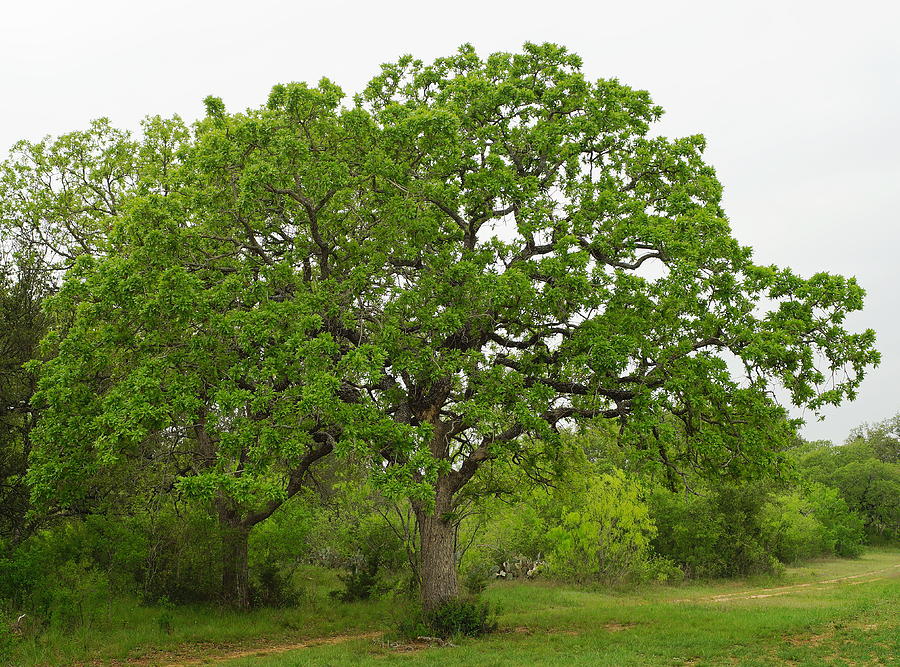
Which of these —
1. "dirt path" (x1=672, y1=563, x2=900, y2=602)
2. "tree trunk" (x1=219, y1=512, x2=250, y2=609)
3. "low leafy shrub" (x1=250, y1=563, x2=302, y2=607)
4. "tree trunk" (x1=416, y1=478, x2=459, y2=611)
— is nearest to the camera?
"tree trunk" (x1=416, y1=478, x2=459, y2=611)

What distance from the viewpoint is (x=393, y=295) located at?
46.6 ft

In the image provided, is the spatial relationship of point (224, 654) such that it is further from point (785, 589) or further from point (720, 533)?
point (720, 533)

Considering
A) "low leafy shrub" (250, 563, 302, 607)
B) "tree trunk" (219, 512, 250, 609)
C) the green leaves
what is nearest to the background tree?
the green leaves

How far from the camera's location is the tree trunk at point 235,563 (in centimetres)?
1819

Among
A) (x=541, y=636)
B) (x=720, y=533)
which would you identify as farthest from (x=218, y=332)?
(x=720, y=533)

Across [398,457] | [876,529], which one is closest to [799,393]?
[398,457]

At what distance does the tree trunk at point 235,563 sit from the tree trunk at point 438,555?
18.5 feet

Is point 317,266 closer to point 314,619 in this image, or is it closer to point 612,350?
point 612,350

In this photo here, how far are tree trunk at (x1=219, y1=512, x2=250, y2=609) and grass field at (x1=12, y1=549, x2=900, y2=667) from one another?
2.64 feet

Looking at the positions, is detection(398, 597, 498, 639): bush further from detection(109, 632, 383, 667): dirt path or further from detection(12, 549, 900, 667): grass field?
detection(109, 632, 383, 667): dirt path

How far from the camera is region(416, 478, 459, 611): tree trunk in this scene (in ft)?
49.3

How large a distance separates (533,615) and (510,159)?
11950 millimetres

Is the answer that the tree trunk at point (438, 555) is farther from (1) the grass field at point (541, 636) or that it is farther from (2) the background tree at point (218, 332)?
(2) the background tree at point (218, 332)

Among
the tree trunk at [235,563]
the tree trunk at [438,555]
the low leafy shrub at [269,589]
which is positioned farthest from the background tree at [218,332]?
the low leafy shrub at [269,589]
